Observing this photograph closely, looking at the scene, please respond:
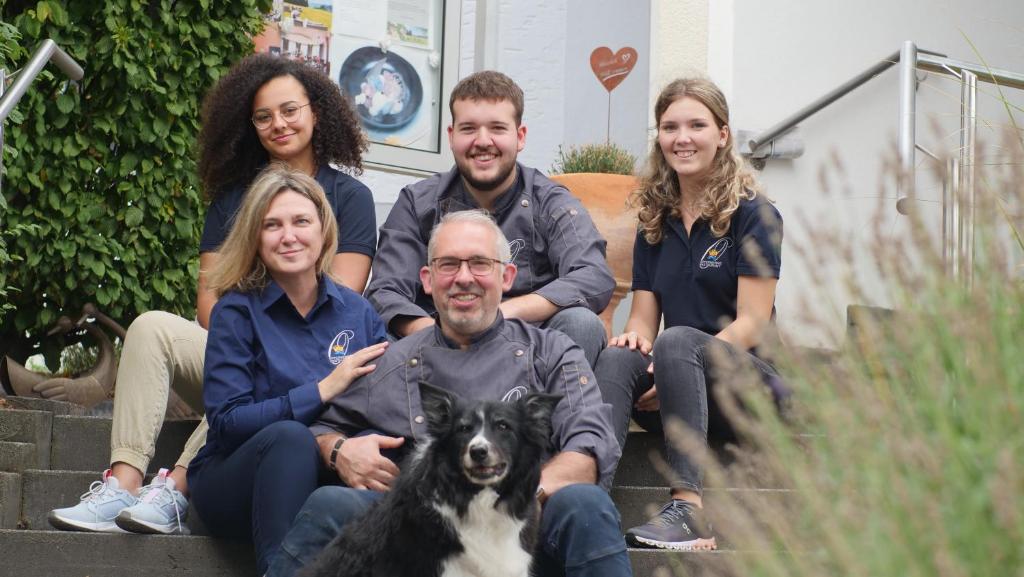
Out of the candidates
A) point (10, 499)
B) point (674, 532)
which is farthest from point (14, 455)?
point (674, 532)

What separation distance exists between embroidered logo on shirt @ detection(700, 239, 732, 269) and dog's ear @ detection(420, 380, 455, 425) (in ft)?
4.76

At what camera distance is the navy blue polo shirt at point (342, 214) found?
4.59 metres

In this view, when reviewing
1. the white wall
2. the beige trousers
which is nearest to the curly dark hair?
the beige trousers

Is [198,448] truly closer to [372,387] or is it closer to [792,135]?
[372,387]

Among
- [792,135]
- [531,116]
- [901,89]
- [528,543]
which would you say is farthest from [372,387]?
[531,116]

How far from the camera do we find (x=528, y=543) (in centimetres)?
322

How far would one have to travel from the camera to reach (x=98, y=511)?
12.6 ft

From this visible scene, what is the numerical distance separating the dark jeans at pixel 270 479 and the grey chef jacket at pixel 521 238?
0.95 m

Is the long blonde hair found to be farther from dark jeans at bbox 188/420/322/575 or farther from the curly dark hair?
the curly dark hair

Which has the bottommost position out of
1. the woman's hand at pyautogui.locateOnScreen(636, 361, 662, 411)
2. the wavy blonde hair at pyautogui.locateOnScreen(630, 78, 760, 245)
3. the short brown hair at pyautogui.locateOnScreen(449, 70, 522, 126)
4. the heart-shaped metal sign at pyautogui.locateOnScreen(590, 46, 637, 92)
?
the woman's hand at pyautogui.locateOnScreen(636, 361, 662, 411)

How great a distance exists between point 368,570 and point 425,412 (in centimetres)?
41

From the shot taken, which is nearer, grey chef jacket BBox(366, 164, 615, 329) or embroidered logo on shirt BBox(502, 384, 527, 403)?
embroidered logo on shirt BBox(502, 384, 527, 403)

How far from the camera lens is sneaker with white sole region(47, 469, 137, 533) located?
379cm

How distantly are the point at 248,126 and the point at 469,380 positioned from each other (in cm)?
160
